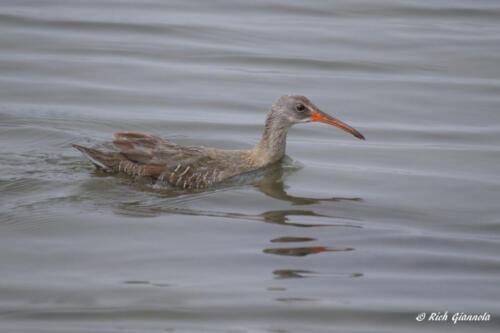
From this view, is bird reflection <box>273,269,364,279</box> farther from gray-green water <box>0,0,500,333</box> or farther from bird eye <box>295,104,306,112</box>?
bird eye <box>295,104,306,112</box>

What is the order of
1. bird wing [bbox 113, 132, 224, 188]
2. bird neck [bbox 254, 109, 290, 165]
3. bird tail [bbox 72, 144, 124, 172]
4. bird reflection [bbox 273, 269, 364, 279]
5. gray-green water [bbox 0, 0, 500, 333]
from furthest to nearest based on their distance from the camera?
bird neck [bbox 254, 109, 290, 165] < bird tail [bbox 72, 144, 124, 172] < bird wing [bbox 113, 132, 224, 188] < bird reflection [bbox 273, 269, 364, 279] < gray-green water [bbox 0, 0, 500, 333]

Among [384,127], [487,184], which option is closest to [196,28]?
[384,127]

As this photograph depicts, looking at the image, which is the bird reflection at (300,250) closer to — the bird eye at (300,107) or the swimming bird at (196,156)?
the swimming bird at (196,156)

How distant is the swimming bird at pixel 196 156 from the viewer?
9.96 meters

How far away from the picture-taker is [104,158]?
10.2 meters

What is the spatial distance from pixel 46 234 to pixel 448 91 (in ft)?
26.9

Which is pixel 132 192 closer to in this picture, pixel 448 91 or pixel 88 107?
pixel 88 107

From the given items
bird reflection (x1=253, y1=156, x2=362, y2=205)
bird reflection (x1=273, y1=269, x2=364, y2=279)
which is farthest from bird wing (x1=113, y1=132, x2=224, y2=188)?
bird reflection (x1=273, y1=269, x2=364, y2=279)

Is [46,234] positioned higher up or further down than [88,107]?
further down

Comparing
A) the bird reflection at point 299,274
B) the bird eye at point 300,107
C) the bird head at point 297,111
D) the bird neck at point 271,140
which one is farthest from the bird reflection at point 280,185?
the bird reflection at point 299,274

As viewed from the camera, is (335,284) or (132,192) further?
(132,192)

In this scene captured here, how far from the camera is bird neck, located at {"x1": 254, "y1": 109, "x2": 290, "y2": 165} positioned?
10711 millimetres

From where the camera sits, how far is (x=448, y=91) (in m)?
14.0

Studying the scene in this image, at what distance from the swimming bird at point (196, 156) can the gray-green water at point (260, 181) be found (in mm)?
251
